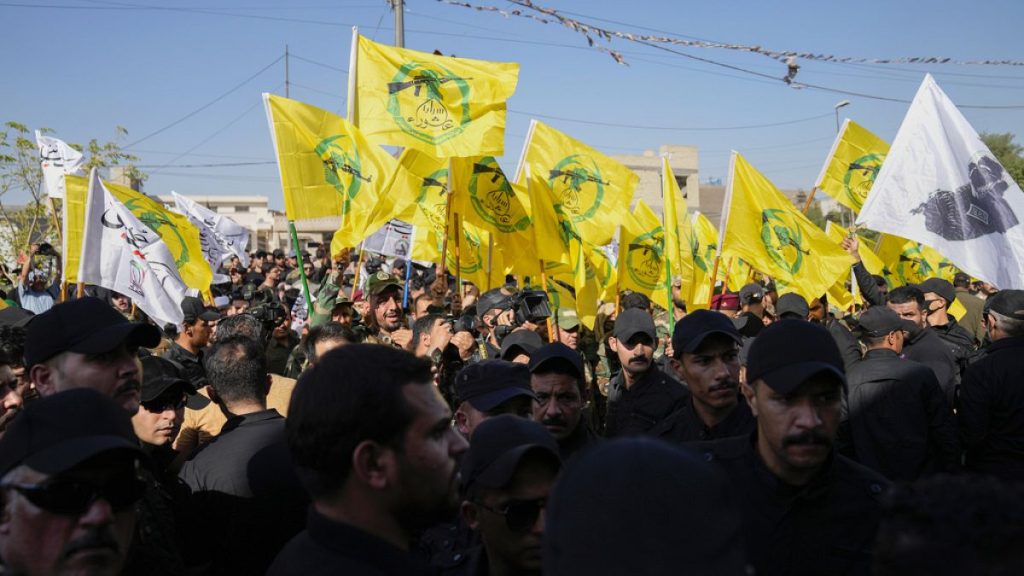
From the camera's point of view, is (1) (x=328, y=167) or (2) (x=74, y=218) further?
(1) (x=328, y=167)

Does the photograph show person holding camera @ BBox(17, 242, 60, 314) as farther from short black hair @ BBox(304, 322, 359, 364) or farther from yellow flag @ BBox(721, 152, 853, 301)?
yellow flag @ BBox(721, 152, 853, 301)

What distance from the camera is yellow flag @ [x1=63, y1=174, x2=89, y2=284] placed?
8203 mm

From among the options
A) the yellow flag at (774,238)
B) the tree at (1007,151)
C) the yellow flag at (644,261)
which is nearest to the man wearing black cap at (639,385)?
the yellow flag at (774,238)

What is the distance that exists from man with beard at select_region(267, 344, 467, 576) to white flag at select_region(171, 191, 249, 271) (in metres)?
11.1

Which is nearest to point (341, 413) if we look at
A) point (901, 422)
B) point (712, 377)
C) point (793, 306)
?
point (712, 377)

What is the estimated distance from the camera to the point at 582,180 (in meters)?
9.87

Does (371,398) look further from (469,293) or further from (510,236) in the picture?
(469,293)

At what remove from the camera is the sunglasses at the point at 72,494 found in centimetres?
198

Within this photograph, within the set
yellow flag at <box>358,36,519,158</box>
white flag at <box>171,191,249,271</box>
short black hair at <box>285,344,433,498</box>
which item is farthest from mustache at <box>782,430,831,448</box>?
white flag at <box>171,191,249,271</box>

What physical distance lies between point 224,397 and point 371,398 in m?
2.36

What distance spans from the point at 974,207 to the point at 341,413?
7.02m

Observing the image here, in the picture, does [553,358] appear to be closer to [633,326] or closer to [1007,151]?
[633,326]

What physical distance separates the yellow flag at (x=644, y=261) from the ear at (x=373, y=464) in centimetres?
866

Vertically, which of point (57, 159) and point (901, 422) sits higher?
point (57, 159)
